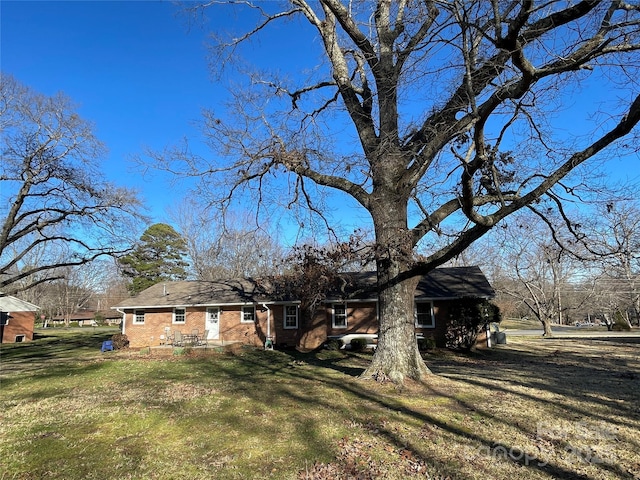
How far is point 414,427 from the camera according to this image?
19.8 feet

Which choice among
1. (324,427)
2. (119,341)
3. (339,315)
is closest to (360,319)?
(339,315)

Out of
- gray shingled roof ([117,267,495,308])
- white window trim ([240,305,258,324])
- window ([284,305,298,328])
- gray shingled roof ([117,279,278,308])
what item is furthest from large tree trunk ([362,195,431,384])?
white window trim ([240,305,258,324])

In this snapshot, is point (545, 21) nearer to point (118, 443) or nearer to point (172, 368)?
point (118, 443)

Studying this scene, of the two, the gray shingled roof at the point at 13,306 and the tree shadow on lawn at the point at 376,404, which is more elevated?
the gray shingled roof at the point at 13,306

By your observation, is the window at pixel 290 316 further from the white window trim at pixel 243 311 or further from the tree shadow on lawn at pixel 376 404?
the tree shadow on lawn at pixel 376 404

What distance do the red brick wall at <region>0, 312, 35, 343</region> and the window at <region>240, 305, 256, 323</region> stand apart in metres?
24.3

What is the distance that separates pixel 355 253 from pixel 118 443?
6.73m

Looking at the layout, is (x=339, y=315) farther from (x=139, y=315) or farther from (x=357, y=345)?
(x=139, y=315)

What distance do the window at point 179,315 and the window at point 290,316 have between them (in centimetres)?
630

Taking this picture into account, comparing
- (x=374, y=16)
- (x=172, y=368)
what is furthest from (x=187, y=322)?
(x=374, y=16)

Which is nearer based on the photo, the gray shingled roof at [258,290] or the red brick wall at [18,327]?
the gray shingled roof at [258,290]

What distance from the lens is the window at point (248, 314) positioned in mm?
21906

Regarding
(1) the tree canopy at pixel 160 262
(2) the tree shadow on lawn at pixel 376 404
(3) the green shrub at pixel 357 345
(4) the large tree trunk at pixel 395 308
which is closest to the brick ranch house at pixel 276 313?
(3) the green shrub at pixel 357 345

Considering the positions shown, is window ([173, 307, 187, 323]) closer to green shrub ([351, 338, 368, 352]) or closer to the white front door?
the white front door
